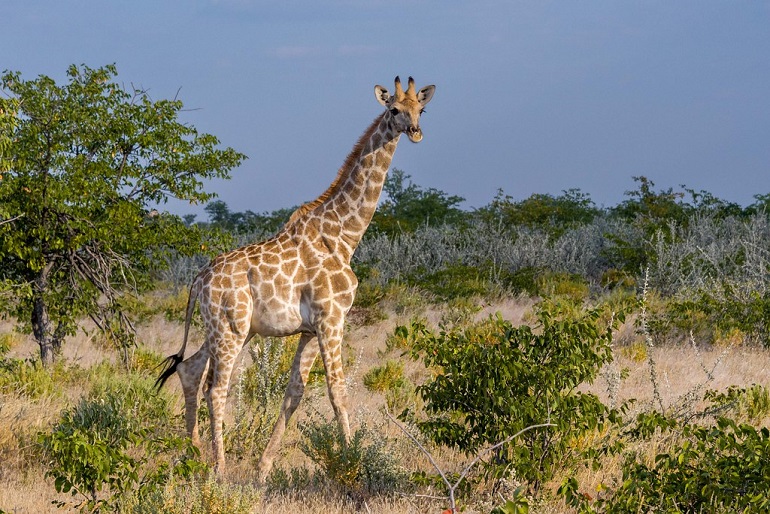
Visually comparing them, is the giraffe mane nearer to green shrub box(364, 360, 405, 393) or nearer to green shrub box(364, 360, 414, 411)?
green shrub box(364, 360, 414, 411)

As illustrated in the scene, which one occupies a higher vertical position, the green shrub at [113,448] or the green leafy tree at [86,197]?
the green leafy tree at [86,197]

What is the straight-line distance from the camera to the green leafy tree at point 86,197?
33.4 ft

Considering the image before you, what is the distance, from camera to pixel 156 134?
11000 mm

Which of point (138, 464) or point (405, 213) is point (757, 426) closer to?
point (138, 464)

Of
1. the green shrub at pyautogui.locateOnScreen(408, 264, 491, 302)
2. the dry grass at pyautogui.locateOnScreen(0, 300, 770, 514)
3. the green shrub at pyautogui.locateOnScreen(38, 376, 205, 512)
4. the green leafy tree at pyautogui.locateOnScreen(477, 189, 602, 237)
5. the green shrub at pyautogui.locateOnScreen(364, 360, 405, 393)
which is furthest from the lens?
the green leafy tree at pyautogui.locateOnScreen(477, 189, 602, 237)

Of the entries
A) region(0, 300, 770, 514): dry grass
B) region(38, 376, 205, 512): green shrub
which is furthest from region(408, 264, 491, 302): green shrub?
region(38, 376, 205, 512): green shrub

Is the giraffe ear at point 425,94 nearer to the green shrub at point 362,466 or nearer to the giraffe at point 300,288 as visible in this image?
the giraffe at point 300,288

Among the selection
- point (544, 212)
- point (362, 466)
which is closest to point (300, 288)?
point (362, 466)

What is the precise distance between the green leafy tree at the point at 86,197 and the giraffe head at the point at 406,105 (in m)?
4.49

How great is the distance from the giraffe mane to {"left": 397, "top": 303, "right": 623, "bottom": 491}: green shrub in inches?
67.0

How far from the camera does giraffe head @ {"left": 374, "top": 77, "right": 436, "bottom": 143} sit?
6.80 m

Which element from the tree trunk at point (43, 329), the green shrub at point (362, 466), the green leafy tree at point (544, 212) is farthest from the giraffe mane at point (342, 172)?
the green leafy tree at point (544, 212)

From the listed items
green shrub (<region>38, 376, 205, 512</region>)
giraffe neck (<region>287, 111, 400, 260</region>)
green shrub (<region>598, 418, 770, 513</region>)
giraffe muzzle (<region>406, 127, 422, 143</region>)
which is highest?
giraffe muzzle (<region>406, 127, 422, 143</region>)

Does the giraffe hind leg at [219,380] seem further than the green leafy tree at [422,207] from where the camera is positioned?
No
